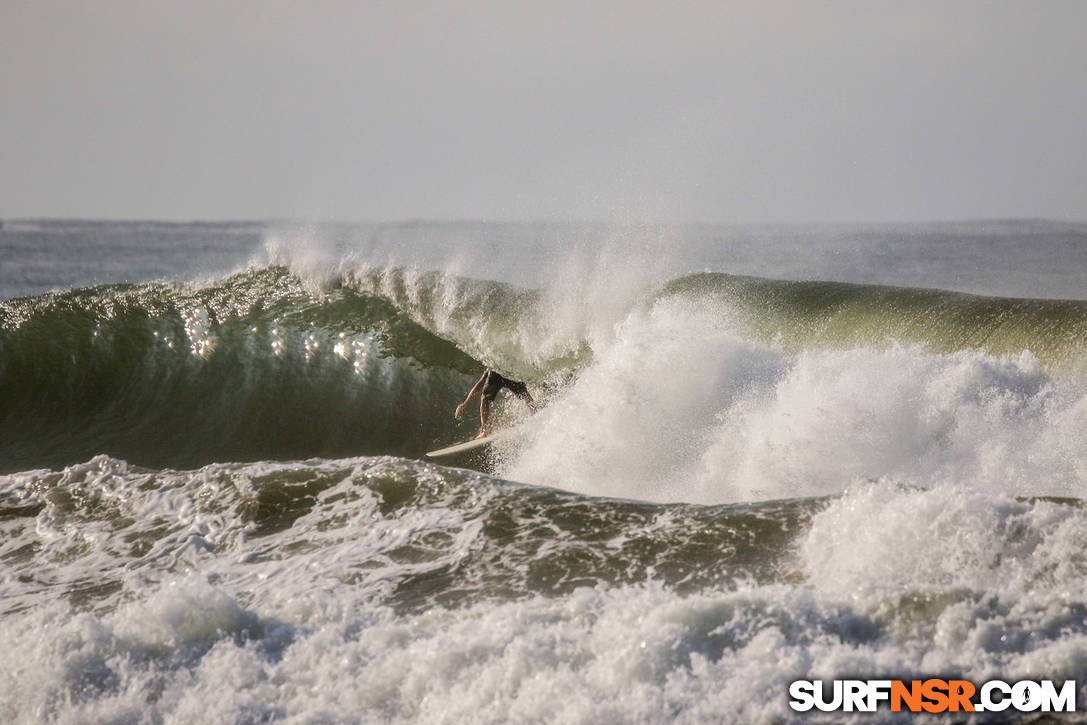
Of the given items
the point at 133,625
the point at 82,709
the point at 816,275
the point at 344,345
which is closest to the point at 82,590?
the point at 133,625

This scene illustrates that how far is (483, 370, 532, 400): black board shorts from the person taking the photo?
36.1 ft

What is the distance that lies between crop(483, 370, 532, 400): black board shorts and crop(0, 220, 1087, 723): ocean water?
0.28 meters

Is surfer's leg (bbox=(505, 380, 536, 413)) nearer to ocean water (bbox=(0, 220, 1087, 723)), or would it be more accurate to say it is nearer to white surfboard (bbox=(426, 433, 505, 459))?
ocean water (bbox=(0, 220, 1087, 723))

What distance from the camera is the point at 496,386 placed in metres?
11.0

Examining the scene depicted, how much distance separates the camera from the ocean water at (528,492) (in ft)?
15.0

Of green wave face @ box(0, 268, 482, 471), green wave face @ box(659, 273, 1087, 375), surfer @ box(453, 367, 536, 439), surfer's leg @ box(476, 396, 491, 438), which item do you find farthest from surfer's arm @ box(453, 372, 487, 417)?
green wave face @ box(659, 273, 1087, 375)

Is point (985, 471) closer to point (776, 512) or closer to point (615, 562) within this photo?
point (776, 512)

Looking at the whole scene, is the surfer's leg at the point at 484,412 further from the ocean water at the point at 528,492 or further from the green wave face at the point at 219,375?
the green wave face at the point at 219,375

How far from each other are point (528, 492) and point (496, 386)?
13.6ft

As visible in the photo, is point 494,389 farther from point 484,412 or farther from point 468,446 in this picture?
point 468,446

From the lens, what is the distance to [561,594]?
5.42 meters

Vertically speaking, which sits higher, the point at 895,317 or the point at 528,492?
the point at 895,317

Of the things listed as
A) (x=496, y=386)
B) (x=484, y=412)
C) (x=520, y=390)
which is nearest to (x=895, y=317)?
(x=520, y=390)

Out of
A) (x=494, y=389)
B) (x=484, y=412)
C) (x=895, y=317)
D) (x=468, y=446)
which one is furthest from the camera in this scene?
(x=895, y=317)
